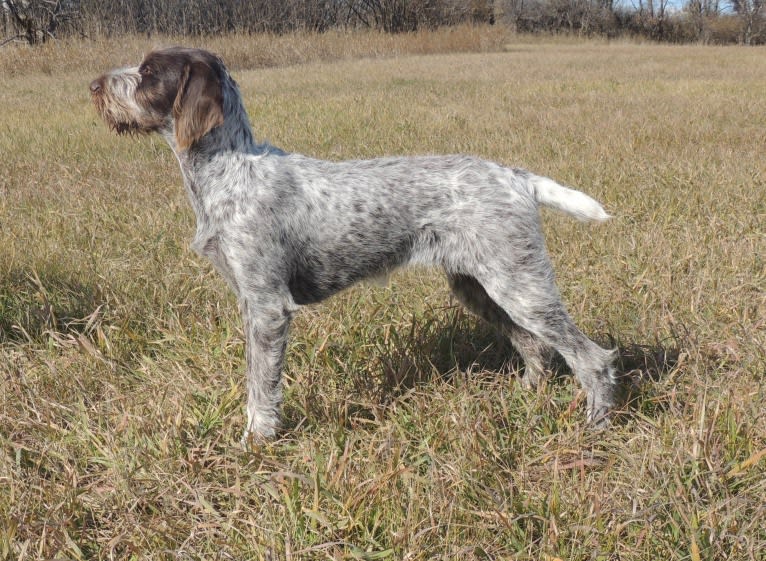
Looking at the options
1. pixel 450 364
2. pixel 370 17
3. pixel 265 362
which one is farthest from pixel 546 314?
pixel 370 17

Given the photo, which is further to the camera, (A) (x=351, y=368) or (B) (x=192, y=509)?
(A) (x=351, y=368)

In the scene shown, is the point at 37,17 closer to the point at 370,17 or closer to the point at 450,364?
the point at 370,17

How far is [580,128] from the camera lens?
31.8 ft

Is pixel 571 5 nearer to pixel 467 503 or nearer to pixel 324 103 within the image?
pixel 324 103

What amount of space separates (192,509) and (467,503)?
1074mm

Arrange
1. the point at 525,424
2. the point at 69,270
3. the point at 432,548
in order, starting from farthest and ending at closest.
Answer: the point at 69,270
the point at 525,424
the point at 432,548

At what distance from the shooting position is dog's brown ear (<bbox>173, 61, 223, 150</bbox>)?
3129 mm

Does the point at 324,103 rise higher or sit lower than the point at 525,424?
higher

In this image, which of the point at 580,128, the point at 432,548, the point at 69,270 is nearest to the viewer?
the point at 432,548

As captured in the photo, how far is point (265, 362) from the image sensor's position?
3158 millimetres

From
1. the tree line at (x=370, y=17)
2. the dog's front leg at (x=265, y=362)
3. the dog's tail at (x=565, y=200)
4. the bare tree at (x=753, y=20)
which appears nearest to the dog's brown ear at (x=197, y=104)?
the dog's front leg at (x=265, y=362)

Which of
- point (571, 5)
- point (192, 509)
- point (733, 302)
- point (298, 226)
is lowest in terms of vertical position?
point (192, 509)

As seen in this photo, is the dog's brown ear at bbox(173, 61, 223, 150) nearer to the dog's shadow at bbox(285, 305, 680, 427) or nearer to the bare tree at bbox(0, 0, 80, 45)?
the dog's shadow at bbox(285, 305, 680, 427)

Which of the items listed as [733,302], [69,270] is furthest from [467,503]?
[69,270]
